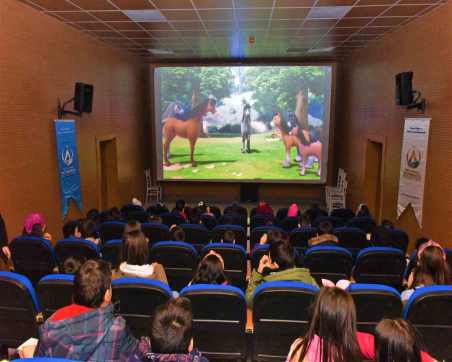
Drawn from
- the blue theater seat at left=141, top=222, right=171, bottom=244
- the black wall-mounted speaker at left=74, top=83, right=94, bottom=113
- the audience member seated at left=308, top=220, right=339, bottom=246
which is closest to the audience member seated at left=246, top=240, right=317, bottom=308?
the audience member seated at left=308, top=220, right=339, bottom=246

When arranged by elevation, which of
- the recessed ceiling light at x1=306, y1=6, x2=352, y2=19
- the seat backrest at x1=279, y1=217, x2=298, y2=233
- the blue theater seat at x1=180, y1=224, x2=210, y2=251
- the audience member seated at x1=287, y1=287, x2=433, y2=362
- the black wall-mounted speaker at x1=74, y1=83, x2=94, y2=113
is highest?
the recessed ceiling light at x1=306, y1=6, x2=352, y2=19

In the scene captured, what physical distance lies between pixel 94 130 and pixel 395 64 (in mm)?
6310

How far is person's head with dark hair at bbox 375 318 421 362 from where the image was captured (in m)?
1.54

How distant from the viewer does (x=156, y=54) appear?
408 inches

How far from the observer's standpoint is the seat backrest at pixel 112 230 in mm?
5094

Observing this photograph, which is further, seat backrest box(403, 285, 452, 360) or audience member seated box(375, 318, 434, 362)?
seat backrest box(403, 285, 452, 360)

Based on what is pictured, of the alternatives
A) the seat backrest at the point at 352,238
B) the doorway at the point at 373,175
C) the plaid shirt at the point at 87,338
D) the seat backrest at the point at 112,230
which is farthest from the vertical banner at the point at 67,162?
the doorway at the point at 373,175

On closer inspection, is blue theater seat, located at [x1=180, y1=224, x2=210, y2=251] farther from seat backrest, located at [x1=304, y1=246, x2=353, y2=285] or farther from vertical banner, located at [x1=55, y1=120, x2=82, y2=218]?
vertical banner, located at [x1=55, y1=120, x2=82, y2=218]

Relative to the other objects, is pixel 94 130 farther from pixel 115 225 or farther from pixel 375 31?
pixel 375 31

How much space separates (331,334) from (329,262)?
6.58 feet

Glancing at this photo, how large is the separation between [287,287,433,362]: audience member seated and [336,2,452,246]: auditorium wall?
164 inches

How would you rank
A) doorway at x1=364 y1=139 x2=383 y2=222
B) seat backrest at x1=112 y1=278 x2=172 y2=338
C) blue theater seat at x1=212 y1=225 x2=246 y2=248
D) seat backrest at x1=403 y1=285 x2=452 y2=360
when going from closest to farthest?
seat backrest at x1=403 y1=285 x2=452 y2=360, seat backrest at x1=112 y1=278 x2=172 y2=338, blue theater seat at x1=212 y1=225 x2=246 y2=248, doorway at x1=364 y1=139 x2=383 y2=222

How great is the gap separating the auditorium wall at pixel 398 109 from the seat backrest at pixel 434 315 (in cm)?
305

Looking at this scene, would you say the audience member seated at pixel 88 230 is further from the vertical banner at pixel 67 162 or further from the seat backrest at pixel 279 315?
the seat backrest at pixel 279 315
